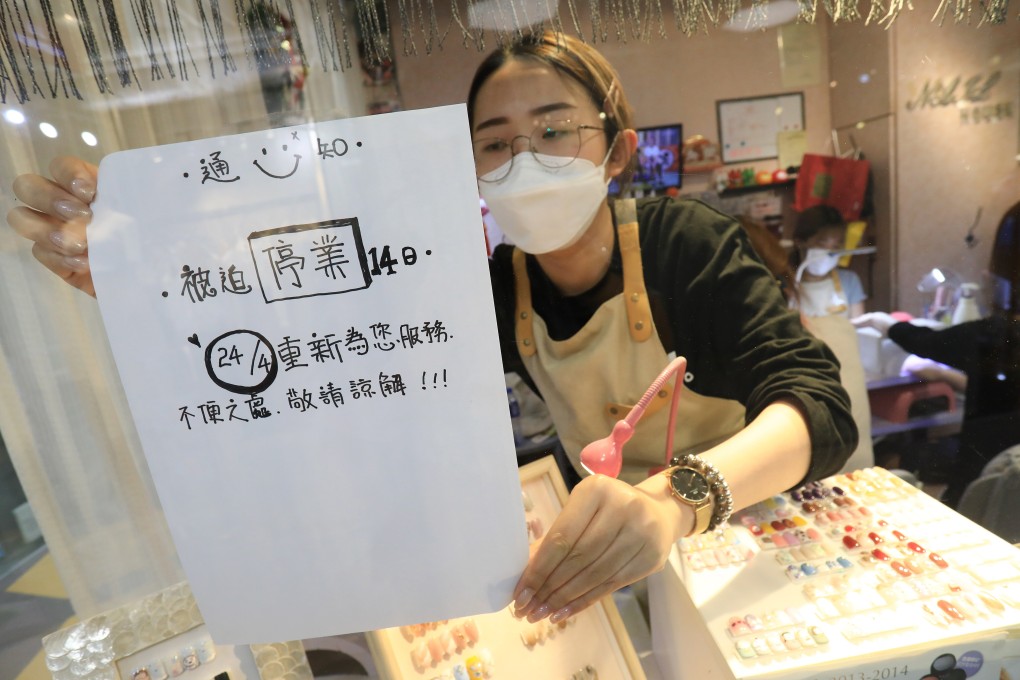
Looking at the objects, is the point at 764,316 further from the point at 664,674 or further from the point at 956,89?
the point at 664,674

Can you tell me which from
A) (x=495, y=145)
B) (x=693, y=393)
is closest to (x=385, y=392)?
(x=495, y=145)

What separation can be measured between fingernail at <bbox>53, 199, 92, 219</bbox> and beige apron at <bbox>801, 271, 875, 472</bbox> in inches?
29.5

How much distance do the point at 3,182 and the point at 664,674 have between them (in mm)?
948

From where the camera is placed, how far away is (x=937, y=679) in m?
0.51

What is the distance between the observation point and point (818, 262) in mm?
604

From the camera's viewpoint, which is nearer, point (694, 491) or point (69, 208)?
point (69, 208)

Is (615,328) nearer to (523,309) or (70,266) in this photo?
(523,309)

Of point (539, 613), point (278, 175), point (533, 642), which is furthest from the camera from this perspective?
point (533, 642)

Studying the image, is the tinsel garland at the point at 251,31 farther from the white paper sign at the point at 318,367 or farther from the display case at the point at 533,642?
the display case at the point at 533,642

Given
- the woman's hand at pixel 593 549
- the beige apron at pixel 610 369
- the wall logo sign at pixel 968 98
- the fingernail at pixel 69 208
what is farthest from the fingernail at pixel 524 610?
the wall logo sign at pixel 968 98

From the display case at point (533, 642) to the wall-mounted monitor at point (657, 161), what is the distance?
34 cm

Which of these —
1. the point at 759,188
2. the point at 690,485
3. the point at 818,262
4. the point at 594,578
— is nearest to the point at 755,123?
the point at 759,188

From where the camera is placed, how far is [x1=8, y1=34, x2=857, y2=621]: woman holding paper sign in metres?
0.49

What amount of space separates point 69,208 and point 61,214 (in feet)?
0.04
